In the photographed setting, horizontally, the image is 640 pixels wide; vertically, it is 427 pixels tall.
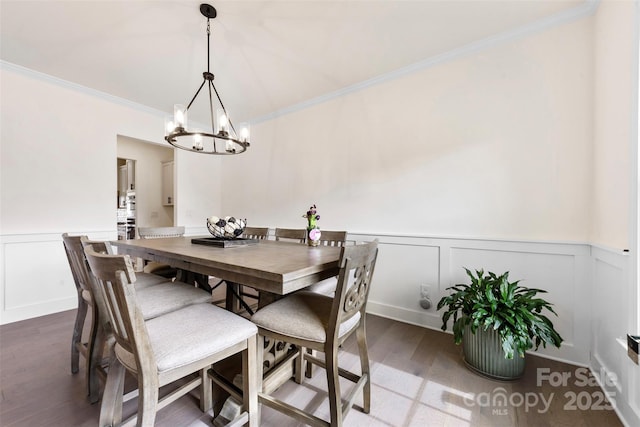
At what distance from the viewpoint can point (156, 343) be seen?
0.92 meters

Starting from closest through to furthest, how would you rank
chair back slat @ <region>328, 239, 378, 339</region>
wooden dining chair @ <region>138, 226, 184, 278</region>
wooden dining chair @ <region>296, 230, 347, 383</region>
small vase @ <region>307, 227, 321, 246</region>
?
chair back slat @ <region>328, 239, 378, 339</region>
wooden dining chair @ <region>296, 230, 347, 383</region>
small vase @ <region>307, 227, 321, 246</region>
wooden dining chair @ <region>138, 226, 184, 278</region>

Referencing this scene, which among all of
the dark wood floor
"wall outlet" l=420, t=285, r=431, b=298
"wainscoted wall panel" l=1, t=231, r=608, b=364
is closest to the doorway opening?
"wainscoted wall panel" l=1, t=231, r=608, b=364

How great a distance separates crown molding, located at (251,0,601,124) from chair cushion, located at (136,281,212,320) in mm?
2634

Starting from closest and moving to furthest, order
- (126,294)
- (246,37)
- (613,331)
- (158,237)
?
(126,294)
(613,331)
(246,37)
(158,237)

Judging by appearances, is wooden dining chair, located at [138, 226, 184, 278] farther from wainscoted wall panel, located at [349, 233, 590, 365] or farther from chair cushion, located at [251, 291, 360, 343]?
wainscoted wall panel, located at [349, 233, 590, 365]

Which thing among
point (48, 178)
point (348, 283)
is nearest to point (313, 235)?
point (348, 283)

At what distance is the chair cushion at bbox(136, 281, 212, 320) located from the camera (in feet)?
4.26

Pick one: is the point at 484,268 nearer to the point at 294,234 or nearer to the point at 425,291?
the point at 425,291

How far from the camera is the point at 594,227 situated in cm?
169

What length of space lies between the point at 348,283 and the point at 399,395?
93 cm

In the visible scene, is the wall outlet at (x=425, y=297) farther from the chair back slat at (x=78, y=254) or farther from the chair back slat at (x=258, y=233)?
the chair back slat at (x=78, y=254)

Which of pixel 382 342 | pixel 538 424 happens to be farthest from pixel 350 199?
pixel 538 424

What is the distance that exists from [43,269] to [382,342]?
3633mm

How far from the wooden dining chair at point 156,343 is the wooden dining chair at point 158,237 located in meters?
1.28
